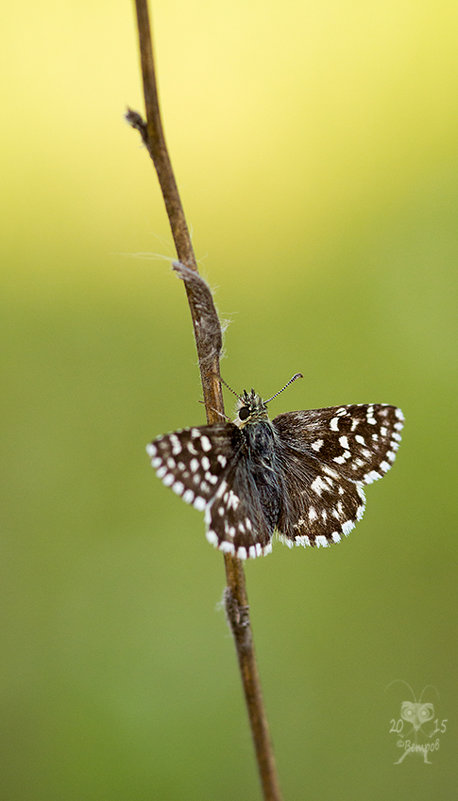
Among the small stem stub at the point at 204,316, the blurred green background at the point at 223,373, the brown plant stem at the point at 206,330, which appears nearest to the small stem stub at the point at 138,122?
the brown plant stem at the point at 206,330

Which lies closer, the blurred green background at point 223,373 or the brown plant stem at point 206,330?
the brown plant stem at point 206,330

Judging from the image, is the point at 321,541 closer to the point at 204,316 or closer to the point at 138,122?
the point at 204,316

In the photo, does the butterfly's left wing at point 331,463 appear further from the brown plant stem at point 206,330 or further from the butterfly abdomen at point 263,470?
the brown plant stem at point 206,330

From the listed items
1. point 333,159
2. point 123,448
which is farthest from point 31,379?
point 333,159

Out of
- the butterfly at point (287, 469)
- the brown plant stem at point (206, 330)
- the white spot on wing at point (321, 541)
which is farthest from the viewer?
the white spot on wing at point (321, 541)

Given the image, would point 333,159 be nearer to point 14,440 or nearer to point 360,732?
point 14,440

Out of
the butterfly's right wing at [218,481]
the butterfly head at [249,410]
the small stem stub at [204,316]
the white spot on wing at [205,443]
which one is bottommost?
the butterfly's right wing at [218,481]

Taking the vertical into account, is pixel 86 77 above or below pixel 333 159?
above
